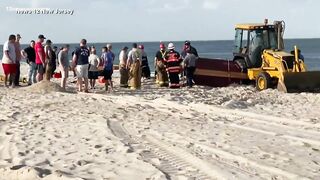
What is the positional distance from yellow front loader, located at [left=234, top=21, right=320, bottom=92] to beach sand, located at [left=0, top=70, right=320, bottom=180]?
4.88ft

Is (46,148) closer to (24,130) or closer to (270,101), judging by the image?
(24,130)

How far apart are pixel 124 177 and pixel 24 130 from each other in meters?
3.46

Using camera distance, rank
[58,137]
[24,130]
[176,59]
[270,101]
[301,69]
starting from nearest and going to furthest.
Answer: [58,137], [24,130], [270,101], [301,69], [176,59]

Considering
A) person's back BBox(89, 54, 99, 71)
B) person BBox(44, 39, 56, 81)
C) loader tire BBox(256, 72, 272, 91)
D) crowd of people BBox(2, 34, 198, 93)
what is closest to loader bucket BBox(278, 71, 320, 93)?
loader tire BBox(256, 72, 272, 91)

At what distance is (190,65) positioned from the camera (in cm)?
1596

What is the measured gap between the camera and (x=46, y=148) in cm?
704

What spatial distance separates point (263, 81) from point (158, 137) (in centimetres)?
824

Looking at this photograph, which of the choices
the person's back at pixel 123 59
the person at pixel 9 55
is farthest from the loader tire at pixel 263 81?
the person at pixel 9 55

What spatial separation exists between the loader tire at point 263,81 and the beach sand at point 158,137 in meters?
1.88

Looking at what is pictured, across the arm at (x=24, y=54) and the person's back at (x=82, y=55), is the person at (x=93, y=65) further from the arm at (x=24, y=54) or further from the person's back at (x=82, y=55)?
the arm at (x=24, y=54)

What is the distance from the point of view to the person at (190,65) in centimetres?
1588

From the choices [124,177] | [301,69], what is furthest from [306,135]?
[301,69]

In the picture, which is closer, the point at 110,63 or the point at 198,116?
the point at 198,116

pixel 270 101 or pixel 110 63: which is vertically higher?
pixel 110 63
